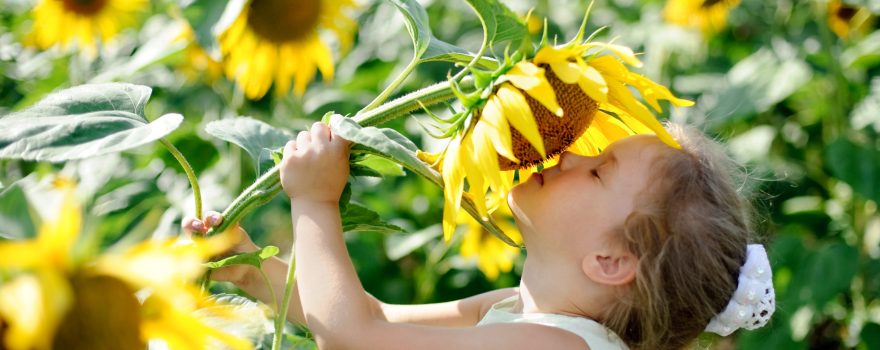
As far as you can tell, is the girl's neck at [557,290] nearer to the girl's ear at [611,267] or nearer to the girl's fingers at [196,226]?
the girl's ear at [611,267]

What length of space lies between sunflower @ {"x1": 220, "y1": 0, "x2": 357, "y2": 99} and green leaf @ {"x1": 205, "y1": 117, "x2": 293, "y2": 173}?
30.6 inches

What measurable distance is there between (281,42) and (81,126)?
1.15 m

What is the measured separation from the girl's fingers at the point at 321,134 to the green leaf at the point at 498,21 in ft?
0.55

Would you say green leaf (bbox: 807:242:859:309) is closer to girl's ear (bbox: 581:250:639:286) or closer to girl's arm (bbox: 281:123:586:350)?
girl's ear (bbox: 581:250:639:286)

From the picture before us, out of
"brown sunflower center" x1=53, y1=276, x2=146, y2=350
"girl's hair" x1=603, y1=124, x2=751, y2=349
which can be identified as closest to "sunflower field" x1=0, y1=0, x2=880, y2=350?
"brown sunflower center" x1=53, y1=276, x2=146, y2=350

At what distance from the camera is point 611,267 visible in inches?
43.9

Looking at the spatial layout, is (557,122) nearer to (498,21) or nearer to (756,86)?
(498,21)

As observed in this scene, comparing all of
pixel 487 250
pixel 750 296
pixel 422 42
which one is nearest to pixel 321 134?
pixel 422 42

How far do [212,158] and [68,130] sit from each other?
3.67 ft

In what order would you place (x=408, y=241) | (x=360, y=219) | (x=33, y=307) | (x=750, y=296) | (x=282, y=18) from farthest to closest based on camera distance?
(x=408, y=241) < (x=282, y=18) < (x=750, y=296) < (x=360, y=219) < (x=33, y=307)

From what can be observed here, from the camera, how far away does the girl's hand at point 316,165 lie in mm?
933

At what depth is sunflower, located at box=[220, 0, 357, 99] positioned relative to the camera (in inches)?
73.6

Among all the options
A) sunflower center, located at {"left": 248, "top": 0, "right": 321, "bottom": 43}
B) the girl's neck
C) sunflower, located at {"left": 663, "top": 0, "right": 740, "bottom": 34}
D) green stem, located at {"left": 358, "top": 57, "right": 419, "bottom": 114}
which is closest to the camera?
green stem, located at {"left": 358, "top": 57, "right": 419, "bottom": 114}

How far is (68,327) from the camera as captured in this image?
1.93 feet
